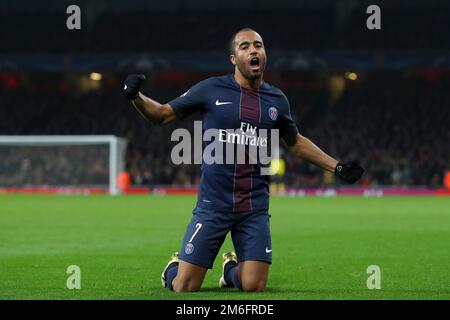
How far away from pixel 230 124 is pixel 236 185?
1.71 ft

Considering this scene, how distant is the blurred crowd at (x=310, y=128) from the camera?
34.4m

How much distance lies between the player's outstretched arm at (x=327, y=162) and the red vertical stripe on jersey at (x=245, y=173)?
0.55 metres

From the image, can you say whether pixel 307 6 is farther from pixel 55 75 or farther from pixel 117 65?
pixel 55 75

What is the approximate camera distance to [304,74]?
42.8 meters

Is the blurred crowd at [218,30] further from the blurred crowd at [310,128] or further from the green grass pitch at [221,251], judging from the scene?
the green grass pitch at [221,251]

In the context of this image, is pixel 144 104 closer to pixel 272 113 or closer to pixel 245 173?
pixel 245 173

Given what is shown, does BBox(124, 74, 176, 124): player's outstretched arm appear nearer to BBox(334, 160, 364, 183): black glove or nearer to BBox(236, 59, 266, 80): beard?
BBox(236, 59, 266, 80): beard

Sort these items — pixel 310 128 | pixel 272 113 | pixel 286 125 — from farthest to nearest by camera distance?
pixel 310 128, pixel 286 125, pixel 272 113

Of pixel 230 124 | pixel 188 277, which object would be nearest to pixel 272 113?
pixel 230 124

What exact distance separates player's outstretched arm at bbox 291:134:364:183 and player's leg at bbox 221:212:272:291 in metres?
0.68

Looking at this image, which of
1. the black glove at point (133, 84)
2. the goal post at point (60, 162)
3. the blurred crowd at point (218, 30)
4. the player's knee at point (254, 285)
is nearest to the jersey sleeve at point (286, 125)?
the player's knee at point (254, 285)

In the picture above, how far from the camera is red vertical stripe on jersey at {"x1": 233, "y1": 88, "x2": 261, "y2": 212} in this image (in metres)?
8.04

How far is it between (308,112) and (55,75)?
40.4 ft

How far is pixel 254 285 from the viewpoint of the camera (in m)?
7.96
